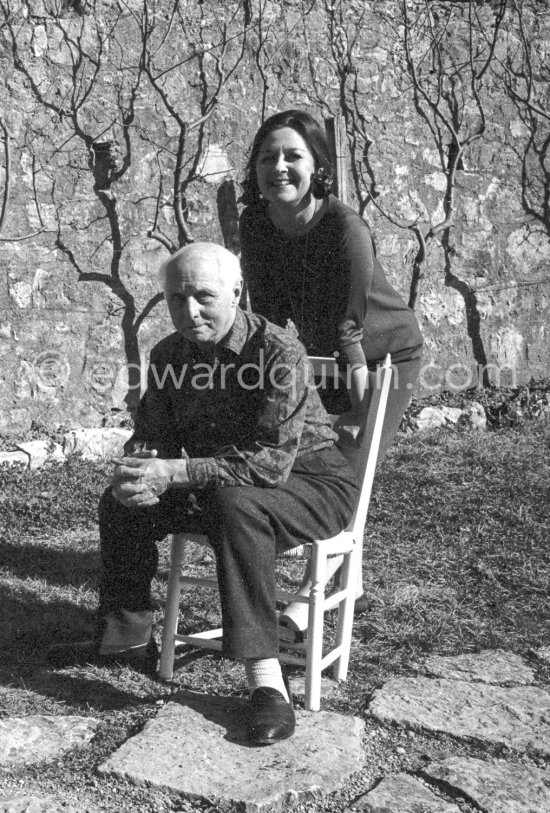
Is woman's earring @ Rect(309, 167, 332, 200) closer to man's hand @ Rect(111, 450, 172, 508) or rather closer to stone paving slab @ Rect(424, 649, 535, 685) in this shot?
man's hand @ Rect(111, 450, 172, 508)

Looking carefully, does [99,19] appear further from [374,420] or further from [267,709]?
[267,709]

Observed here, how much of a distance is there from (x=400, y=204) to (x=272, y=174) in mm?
3383

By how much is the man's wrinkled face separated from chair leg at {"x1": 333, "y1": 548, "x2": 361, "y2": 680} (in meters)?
0.83

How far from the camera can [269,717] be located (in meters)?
2.40

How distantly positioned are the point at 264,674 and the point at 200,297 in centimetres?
97

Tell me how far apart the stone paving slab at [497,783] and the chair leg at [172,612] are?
85 cm

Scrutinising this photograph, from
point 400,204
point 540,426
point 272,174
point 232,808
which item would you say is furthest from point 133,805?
point 400,204

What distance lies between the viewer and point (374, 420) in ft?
9.61

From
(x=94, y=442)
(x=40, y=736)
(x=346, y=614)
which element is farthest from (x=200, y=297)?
(x=94, y=442)

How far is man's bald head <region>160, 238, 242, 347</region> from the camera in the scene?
256 centimetres

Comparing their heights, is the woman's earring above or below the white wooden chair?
above

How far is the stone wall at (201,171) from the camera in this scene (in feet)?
17.9

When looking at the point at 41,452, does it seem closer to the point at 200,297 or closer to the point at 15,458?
the point at 15,458

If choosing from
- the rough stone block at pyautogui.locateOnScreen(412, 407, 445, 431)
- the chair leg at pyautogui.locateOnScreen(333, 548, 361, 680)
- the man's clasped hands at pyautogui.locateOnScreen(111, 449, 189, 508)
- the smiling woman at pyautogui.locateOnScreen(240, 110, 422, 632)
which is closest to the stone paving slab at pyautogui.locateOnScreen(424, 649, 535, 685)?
the chair leg at pyautogui.locateOnScreen(333, 548, 361, 680)
